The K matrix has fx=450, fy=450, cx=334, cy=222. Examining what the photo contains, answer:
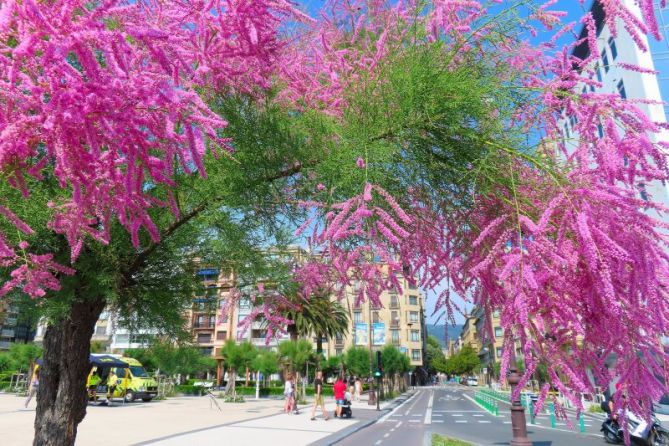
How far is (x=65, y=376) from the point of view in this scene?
4.66 m

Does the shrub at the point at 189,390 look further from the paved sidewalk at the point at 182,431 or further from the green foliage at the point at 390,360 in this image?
the paved sidewalk at the point at 182,431

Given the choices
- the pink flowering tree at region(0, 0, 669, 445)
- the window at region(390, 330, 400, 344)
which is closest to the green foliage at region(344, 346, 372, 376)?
the window at region(390, 330, 400, 344)

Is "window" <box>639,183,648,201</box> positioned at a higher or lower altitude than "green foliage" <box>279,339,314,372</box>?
higher

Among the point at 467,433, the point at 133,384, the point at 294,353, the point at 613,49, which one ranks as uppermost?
the point at 613,49

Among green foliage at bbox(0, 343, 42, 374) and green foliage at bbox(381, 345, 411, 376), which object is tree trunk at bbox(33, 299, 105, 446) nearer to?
green foliage at bbox(0, 343, 42, 374)

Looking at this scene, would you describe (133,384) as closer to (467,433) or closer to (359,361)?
(467,433)

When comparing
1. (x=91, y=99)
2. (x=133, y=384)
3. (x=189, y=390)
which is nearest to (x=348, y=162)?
(x=91, y=99)

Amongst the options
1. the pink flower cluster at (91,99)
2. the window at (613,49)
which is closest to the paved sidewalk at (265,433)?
the pink flower cluster at (91,99)

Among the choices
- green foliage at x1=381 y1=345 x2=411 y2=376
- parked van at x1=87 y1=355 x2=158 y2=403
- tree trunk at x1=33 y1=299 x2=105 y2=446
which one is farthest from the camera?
green foliage at x1=381 y1=345 x2=411 y2=376

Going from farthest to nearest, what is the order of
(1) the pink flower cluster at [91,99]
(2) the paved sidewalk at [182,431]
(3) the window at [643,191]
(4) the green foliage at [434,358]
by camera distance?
(4) the green foliage at [434,358], (2) the paved sidewalk at [182,431], (3) the window at [643,191], (1) the pink flower cluster at [91,99]

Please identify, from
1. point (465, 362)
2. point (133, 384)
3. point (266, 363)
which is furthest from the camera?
point (465, 362)

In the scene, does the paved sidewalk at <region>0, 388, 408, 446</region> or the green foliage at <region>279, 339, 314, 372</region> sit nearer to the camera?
the paved sidewalk at <region>0, 388, 408, 446</region>

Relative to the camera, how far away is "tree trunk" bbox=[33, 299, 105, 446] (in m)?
4.50

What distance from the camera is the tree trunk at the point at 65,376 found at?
14.8ft
